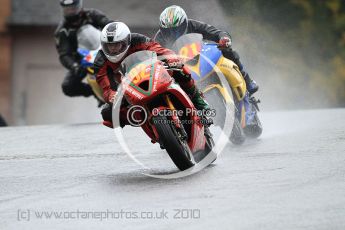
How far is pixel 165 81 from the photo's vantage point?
9.41 meters

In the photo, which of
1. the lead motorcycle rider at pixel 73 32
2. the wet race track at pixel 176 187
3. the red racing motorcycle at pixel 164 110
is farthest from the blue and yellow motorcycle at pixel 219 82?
the lead motorcycle rider at pixel 73 32

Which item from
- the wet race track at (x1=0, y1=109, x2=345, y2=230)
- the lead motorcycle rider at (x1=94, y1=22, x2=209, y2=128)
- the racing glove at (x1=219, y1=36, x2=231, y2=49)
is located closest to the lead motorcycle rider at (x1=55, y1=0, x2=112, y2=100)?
the wet race track at (x1=0, y1=109, x2=345, y2=230)

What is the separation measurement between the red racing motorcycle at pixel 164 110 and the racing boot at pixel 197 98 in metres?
0.29

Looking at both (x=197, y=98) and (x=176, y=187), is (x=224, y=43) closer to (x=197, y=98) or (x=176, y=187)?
(x=197, y=98)

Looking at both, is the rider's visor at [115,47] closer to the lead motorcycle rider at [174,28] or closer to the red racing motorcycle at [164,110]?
the red racing motorcycle at [164,110]

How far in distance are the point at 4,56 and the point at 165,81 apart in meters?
24.7

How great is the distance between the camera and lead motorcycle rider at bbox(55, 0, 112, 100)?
16.3 metres

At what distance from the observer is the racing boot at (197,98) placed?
10180mm

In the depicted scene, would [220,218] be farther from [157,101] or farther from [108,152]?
[108,152]

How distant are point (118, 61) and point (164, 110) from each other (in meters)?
0.98

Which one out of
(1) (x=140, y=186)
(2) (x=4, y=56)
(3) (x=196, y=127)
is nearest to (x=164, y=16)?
(3) (x=196, y=127)

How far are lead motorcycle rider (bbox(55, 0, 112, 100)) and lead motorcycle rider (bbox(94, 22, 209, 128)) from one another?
6.04 metres

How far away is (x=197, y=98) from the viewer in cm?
1026

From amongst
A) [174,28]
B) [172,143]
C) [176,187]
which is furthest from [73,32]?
[176,187]
